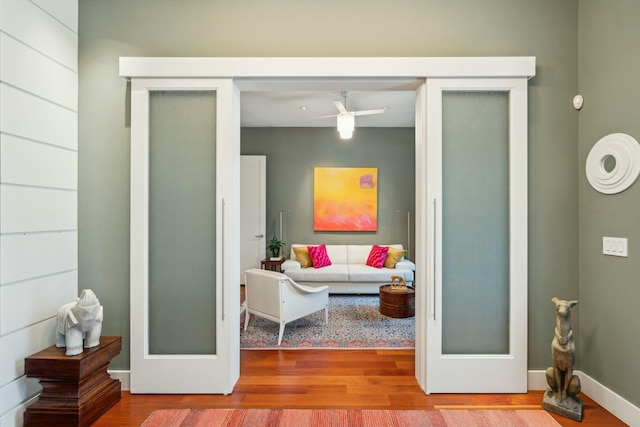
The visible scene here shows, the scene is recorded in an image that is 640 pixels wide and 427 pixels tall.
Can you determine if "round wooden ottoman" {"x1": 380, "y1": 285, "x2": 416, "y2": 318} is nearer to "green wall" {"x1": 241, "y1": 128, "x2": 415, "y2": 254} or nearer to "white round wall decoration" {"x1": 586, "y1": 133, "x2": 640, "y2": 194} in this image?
"green wall" {"x1": 241, "y1": 128, "x2": 415, "y2": 254}

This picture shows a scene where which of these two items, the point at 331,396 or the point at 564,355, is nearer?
the point at 564,355

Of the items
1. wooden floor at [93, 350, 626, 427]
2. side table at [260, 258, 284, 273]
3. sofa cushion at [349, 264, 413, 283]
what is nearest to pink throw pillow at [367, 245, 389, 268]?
sofa cushion at [349, 264, 413, 283]

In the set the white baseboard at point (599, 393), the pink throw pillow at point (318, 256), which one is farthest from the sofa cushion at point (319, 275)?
the white baseboard at point (599, 393)

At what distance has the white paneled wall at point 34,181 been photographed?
186cm

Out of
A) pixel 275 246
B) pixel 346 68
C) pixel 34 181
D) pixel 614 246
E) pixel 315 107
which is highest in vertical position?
pixel 315 107

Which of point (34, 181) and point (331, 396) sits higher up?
point (34, 181)

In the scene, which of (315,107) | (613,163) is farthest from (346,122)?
(613,163)

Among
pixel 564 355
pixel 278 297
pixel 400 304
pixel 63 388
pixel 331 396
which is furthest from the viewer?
pixel 400 304

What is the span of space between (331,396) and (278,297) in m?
1.20

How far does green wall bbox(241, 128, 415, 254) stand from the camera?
6191mm

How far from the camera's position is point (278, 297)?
130 inches

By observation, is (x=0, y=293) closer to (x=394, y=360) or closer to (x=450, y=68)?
(x=394, y=360)

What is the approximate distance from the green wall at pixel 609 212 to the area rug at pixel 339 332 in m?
1.48

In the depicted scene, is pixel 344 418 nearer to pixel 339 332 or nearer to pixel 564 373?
pixel 564 373
